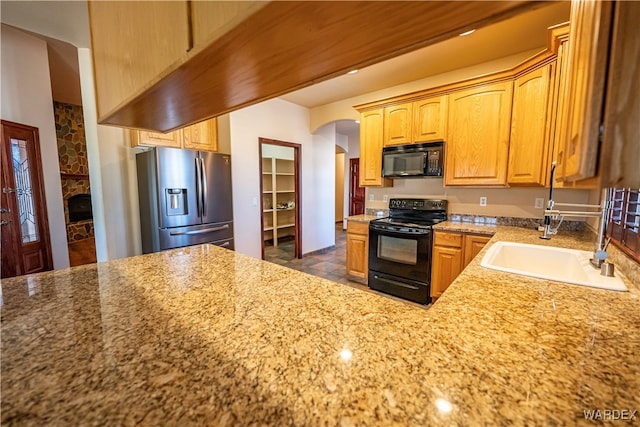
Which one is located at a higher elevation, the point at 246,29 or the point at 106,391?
the point at 246,29

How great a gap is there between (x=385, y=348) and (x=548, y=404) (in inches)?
12.4

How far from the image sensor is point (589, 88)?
40 cm

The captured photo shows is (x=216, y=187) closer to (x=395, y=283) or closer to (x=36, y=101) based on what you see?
(x=36, y=101)

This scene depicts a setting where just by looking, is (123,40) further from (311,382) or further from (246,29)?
(311,382)

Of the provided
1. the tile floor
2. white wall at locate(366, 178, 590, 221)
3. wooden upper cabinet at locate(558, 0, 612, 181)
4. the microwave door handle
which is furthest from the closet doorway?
wooden upper cabinet at locate(558, 0, 612, 181)

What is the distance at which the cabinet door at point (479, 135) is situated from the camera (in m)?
2.52

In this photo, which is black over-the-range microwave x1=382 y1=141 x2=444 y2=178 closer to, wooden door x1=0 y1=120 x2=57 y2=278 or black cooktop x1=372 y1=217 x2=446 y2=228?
black cooktop x1=372 y1=217 x2=446 y2=228

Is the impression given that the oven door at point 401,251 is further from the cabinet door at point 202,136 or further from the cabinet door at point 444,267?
the cabinet door at point 202,136

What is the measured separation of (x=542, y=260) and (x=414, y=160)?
1.64 metres

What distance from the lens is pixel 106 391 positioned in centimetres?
51

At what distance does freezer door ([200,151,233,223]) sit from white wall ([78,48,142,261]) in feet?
2.65

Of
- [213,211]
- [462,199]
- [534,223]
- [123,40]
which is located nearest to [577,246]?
[534,223]

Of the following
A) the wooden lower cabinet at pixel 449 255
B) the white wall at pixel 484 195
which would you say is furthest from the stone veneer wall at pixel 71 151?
the wooden lower cabinet at pixel 449 255

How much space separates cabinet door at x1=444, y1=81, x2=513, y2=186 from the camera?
2521mm
